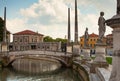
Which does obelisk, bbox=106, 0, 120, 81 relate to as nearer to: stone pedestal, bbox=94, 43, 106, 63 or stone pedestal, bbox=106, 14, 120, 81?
stone pedestal, bbox=106, 14, 120, 81

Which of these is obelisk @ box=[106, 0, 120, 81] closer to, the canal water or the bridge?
the canal water

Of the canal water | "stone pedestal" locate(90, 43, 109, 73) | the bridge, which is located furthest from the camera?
the bridge

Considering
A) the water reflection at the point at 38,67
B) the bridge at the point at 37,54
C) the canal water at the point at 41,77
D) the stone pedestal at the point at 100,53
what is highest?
the stone pedestal at the point at 100,53

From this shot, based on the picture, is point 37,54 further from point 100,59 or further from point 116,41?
point 116,41

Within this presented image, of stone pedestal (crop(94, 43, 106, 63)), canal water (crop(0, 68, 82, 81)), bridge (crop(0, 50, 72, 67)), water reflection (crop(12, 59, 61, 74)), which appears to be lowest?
canal water (crop(0, 68, 82, 81))

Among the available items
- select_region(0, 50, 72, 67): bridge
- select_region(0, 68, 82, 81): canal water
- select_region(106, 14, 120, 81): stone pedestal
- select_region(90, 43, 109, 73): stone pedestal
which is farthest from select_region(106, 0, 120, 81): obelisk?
select_region(0, 50, 72, 67): bridge

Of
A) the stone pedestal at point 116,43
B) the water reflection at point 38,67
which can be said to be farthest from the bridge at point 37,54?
the stone pedestal at point 116,43

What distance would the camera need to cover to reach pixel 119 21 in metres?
3.42

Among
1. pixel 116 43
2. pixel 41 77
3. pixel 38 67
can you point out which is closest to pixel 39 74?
pixel 41 77

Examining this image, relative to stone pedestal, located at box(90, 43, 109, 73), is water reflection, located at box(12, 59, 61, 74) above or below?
below

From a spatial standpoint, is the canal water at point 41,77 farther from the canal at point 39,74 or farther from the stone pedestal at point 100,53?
the stone pedestal at point 100,53

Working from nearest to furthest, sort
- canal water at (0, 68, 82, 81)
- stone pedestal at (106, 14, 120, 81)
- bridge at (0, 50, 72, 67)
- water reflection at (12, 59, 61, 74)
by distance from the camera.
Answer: stone pedestal at (106, 14, 120, 81)
canal water at (0, 68, 82, 81)
water reflection at (12, 59, 61, 74)
bridge at (0, 50, 72, 67)

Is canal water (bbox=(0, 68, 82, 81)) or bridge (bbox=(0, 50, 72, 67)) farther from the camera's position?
bridge (bbox=(0, 50, 72, 67))

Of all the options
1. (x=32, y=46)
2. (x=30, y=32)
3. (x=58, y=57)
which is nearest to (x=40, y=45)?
(x=32, y=46)
